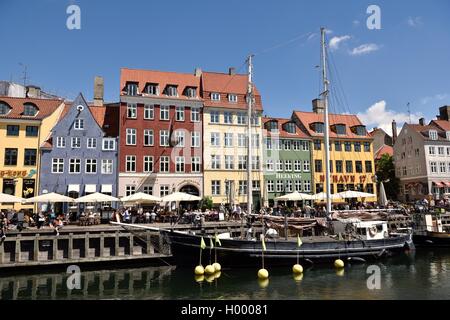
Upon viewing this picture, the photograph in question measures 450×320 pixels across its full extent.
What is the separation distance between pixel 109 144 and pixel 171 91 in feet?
32.0

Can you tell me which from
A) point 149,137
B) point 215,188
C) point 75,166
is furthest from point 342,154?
point 75,166

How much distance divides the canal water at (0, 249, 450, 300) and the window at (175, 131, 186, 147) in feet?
69.4

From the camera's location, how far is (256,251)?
2241 centimetres

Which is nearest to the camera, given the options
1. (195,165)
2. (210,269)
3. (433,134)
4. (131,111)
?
(210,269)

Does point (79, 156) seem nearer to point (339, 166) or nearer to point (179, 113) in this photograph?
point (179, 113)

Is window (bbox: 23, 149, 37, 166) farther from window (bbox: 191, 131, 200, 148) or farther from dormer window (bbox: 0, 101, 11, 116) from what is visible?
window (bbox: 191, 131, 200, 148)

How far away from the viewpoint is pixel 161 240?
25.4 metres

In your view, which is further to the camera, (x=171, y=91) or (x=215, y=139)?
(x=215, y=139)

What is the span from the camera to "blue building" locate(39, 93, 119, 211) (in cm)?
3831

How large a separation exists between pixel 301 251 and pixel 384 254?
714cm

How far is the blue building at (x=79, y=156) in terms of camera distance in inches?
1508

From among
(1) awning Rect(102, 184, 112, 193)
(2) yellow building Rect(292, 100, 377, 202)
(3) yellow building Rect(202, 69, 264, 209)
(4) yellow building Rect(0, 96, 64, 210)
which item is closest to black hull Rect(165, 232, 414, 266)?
(1) awning Rect(102, 184, 112, 193)

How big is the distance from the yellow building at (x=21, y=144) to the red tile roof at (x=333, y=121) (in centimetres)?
3333
